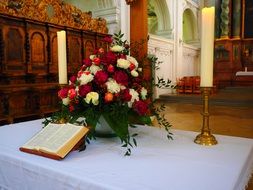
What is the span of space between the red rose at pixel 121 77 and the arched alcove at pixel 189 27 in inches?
572

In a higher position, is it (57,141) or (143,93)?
(143,93)

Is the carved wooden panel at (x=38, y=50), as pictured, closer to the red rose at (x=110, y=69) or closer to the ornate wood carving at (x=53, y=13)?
the ornate wood carving at (x=53, y=13)

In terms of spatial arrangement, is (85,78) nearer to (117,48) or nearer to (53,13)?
(117,48)

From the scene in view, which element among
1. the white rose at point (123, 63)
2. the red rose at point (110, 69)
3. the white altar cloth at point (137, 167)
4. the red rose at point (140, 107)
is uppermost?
the white rose at point (123, 63)

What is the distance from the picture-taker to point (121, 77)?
146cm

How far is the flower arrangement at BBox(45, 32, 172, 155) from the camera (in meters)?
1.41

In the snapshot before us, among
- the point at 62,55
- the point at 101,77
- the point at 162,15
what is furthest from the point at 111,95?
the point at 162,15

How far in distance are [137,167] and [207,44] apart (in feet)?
2.66

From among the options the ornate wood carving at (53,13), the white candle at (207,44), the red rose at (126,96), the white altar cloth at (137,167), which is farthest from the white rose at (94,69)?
the ornate wood carving at (53,13)

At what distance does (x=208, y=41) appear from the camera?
4.84 ft

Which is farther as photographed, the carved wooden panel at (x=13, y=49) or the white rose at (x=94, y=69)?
the carved wooden panel at (x=13, y=49)

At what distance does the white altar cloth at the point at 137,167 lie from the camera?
101 cm

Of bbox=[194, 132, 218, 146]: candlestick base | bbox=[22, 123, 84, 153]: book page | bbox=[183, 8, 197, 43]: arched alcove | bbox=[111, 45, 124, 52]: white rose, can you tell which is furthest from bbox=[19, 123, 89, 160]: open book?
bbox=[183, 8, 197, 43]: arched alcove

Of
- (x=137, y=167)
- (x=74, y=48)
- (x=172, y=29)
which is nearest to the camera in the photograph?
(x=137, y=167)
